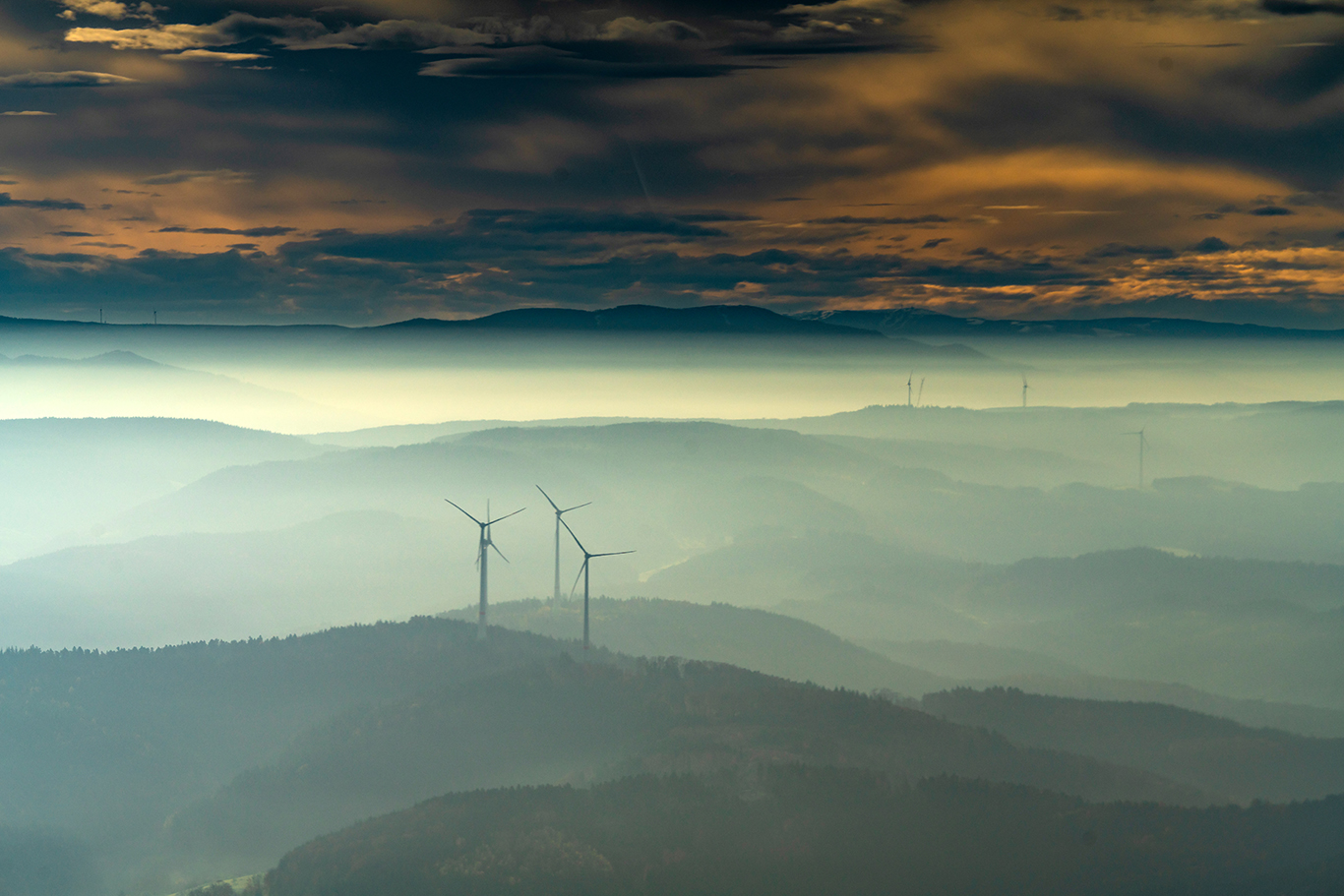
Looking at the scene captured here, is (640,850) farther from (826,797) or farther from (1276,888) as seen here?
(1276,888)

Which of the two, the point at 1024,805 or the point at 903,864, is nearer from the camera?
the point at 903,864

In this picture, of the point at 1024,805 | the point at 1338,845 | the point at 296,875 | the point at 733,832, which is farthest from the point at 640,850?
the point at 1338,845

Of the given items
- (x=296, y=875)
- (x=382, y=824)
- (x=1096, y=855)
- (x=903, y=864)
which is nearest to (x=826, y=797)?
(x=903, y=864)

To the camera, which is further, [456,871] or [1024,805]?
[1024,805]

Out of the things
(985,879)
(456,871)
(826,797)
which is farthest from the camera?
(826,797)

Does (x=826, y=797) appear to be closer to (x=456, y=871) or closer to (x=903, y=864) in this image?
(x=903, y=864)

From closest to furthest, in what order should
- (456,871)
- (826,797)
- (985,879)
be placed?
(456,871) < (985,879) < (826,797)
